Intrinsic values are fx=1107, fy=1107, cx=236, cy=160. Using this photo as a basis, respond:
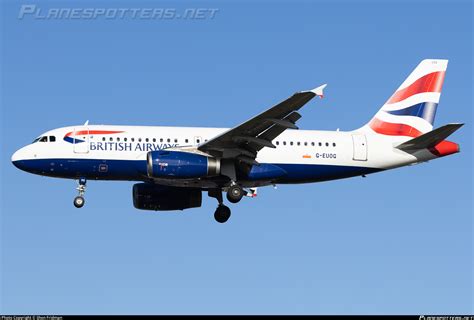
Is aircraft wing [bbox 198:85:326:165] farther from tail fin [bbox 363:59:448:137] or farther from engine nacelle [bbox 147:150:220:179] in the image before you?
tail fin [bbox 363:59:448:137]

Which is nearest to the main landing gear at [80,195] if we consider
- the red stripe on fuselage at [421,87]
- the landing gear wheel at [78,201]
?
the landing gear wheel at [78,201]

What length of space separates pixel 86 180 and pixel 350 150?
488 inches

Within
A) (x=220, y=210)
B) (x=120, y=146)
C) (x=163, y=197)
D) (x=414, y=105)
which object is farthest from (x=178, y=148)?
(x=414, y=105)

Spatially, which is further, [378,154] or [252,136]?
[378,154]

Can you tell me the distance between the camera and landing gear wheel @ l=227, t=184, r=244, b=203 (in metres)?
50.0

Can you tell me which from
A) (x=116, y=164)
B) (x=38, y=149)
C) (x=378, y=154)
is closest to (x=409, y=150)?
(x=378, y=154)

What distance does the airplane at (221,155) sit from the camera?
1916 inches

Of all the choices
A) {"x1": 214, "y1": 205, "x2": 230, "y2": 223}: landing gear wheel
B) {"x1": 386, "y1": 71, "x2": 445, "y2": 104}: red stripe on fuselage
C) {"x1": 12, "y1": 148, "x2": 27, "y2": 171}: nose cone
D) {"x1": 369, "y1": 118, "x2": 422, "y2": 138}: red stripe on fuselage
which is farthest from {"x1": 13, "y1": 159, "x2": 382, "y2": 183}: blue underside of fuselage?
{"x1": 386, "y1": 71, "x2": 445, "y2": 104}: red stripe on fuselage

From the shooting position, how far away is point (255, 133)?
160 feet

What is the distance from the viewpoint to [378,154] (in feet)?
172

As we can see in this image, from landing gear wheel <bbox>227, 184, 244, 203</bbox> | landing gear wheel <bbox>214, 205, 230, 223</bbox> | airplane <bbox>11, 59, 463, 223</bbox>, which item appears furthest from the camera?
landing gear wheel <bbox>214, 205, 230, 223</bbox>

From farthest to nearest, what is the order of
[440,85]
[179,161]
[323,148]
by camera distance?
[440,85], [323,148], [179,161]

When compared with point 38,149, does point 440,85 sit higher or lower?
higher

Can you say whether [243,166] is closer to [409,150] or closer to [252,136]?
[252,136]
